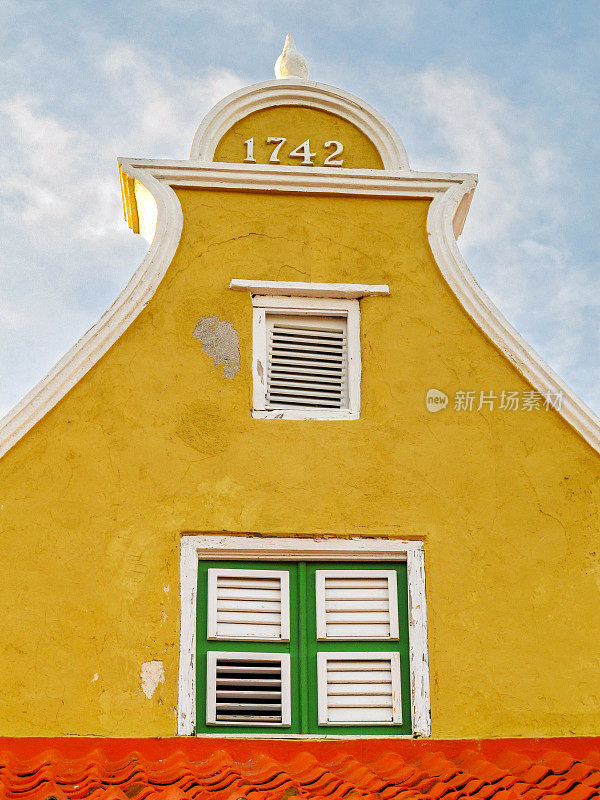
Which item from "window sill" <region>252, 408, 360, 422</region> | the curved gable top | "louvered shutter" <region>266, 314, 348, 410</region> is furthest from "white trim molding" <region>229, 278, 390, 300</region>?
"window sill" <region>252, 408, 360, 422</region>

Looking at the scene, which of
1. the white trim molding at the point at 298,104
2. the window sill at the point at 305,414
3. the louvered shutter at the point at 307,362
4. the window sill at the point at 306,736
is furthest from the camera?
the white trim molding at the point at 298,104

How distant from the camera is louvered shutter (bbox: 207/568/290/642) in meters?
8.30

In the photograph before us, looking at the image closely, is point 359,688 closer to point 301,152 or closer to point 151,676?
point 151,676

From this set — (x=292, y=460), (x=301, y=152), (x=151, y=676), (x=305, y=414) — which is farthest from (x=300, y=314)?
(x=151, y=676)

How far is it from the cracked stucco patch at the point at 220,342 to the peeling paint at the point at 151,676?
2207 mm

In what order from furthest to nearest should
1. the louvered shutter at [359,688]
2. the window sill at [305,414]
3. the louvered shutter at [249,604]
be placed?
the window sill at [305,414], the louvered shutter at [249,604], the louvered shutter at [359,688]

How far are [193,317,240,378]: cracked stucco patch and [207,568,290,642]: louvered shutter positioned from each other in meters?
1.53

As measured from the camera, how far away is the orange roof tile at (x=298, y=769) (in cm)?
692

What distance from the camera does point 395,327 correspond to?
930 centimetres

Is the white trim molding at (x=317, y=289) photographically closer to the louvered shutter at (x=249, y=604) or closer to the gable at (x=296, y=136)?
the gable at (x=296, y=136)

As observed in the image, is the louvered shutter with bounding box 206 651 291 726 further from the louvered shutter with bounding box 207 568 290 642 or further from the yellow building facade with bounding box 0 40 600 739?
the yellow building facade with bounding box 0 40 600 739

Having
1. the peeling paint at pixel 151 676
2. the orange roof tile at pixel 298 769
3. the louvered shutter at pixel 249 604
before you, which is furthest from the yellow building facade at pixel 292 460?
the louvered shutter at pixel 249 604

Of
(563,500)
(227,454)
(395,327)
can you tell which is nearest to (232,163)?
(395,327)

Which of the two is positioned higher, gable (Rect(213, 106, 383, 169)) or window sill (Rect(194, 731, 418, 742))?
gable (Rect(213, 106, 383, 169))
